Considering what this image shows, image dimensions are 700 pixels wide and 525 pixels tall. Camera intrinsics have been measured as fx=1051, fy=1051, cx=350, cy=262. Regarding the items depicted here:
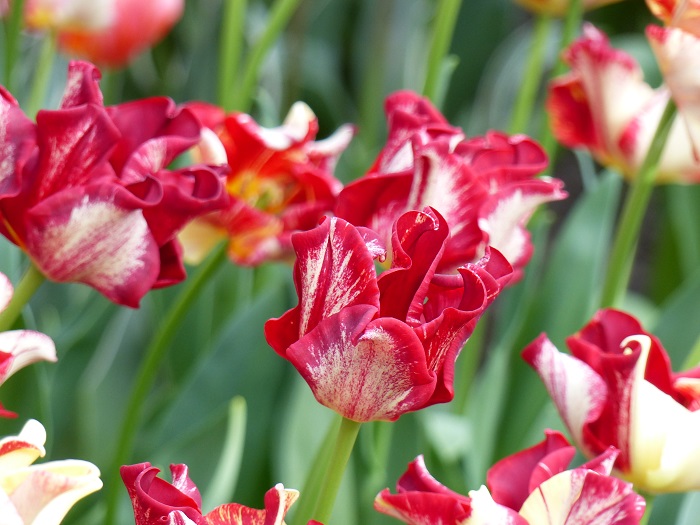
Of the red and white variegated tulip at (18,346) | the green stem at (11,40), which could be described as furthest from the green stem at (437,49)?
the red and white variegated tulip at (18,346)

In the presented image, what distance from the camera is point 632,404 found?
34 cm

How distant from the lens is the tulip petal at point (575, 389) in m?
0.35

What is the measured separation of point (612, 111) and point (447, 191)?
0.26 meters

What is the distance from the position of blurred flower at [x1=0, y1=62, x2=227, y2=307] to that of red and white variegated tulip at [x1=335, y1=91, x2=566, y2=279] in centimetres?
5

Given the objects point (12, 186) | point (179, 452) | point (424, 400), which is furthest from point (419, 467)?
point (179, 452)

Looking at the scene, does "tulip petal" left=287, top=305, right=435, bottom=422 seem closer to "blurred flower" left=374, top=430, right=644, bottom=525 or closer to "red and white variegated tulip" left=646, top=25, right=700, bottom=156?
"blurred flower" left=374, top=430, right=644, bottom=525

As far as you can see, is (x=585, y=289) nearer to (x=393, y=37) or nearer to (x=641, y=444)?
(x=641, y=444)

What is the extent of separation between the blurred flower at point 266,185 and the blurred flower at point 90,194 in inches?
3.9

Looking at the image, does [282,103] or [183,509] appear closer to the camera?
[183,509]

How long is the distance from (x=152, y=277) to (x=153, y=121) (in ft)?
0.21

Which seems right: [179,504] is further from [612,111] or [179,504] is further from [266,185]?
[612,111]

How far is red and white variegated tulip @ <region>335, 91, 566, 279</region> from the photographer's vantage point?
349 mm

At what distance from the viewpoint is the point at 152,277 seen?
0.33m

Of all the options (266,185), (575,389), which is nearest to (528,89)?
(266,185)
